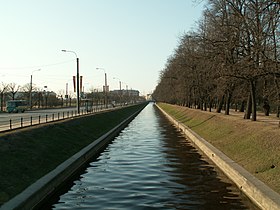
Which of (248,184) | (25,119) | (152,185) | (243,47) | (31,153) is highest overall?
(243,47)

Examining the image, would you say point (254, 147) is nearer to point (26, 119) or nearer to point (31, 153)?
point (31, 153)

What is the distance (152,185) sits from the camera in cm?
1350

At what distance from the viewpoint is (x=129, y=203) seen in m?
11.0

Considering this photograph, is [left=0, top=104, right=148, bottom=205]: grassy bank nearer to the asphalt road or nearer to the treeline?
the asphalt road

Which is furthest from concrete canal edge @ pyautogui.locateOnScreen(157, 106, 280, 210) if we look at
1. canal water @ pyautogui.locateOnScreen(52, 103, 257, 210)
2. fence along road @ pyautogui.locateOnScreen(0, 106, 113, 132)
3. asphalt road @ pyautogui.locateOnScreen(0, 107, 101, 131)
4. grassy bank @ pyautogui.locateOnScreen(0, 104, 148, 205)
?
asphalt road @ pyautogui.locateOnScreen(0, 107, 101, 131)

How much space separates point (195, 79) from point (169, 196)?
43.8 meters

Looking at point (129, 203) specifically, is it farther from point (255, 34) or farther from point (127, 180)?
point (255, 34)

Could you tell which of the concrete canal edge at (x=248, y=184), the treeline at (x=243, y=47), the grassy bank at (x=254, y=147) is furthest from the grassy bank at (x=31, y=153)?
the treeline at (x=243, y=47)

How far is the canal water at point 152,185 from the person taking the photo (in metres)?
10.9

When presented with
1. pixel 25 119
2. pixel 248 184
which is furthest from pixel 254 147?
pixel 25 119

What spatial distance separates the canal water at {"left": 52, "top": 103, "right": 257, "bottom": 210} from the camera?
10938 millimetres

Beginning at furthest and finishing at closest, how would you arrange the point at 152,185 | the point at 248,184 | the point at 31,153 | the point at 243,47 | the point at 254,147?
the point at 243,47 < the point at 254,147 < the point at 31,153 < the point at 152,185 < the point at 248,184

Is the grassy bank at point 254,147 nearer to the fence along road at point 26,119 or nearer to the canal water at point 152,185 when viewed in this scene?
the canal water at point 152,185

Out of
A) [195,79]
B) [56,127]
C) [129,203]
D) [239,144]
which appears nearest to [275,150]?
[239,144]
